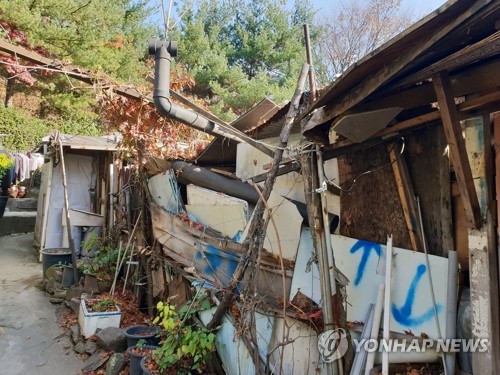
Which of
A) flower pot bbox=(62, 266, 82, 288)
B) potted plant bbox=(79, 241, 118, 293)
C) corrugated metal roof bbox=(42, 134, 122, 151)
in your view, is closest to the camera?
potted plant bbox=(79, 241, 118, 293)

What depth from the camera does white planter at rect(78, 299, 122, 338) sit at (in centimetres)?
635

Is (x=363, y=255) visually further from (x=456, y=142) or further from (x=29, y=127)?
(x=29, y=127)

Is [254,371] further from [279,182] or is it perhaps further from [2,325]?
[2,325]

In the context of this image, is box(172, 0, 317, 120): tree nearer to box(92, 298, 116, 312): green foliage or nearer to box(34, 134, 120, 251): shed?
box(34, 134, 120, 251): shed

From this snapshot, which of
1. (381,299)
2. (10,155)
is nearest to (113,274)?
(381,299)

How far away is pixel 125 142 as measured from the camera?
7129 mm

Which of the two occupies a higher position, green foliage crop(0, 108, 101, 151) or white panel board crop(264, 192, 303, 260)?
green foliage crop(0, 108, 101, 151)

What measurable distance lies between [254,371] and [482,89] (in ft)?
11.7

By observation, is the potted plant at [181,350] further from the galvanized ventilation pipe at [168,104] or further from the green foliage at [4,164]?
the green foliage at [4,164]

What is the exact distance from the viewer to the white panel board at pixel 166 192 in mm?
6623

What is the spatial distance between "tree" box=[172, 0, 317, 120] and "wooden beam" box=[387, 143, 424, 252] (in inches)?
583

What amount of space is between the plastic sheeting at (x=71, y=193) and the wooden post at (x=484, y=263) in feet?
35.2

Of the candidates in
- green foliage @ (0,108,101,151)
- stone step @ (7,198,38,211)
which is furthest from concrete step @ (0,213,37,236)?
green foliage @ (0,108,101,151)

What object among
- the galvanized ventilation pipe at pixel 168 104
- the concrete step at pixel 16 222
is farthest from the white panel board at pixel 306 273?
the concrete step at pixel 16 222
